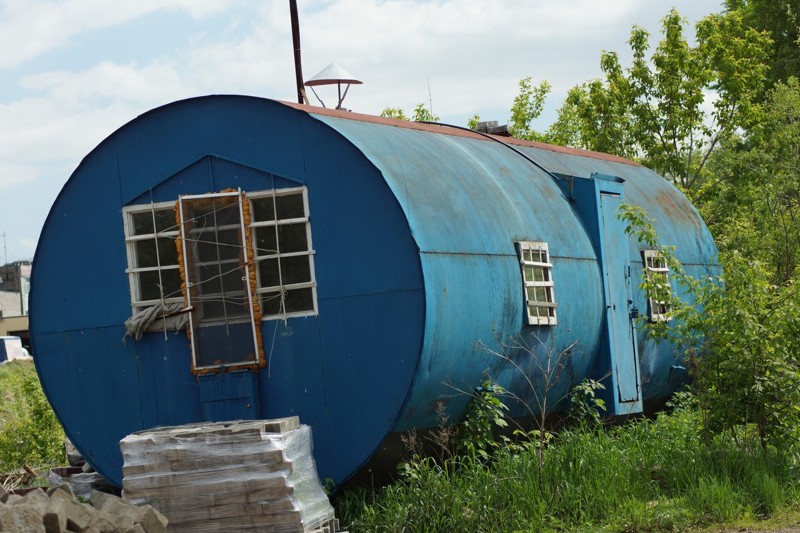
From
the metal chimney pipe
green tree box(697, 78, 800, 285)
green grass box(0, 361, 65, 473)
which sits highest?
the metal chimney pipe

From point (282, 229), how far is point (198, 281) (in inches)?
34.4

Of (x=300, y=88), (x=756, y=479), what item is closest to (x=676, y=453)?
(x=756, y=479)

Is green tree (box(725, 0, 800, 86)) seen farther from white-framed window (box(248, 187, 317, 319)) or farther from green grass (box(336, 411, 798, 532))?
white-framed window (box(248, 187, 317, 319))

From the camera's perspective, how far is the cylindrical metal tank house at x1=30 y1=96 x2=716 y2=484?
987 cm

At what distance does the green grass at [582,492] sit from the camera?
9.40 meters

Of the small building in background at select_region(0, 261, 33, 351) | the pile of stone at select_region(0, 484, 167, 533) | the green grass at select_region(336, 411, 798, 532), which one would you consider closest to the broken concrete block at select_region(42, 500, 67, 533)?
the pile of stone at select_region(0, 484, 167, 533)

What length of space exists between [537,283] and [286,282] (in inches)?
96.5

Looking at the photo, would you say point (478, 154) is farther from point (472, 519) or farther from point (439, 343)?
point (472, 519)

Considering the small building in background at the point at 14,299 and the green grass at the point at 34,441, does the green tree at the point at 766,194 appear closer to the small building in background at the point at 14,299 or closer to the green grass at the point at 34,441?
the green grass at the point at 34,441

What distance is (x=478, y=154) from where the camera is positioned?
491 inches

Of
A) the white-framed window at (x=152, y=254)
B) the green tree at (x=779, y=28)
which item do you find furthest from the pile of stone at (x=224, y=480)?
the green tree at (x=779, y=28)

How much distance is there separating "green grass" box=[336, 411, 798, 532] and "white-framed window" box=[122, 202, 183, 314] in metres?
2.39

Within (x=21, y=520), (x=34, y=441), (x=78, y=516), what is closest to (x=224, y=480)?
(x=78, y=516)

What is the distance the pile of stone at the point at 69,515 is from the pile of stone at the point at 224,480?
1.68ft
